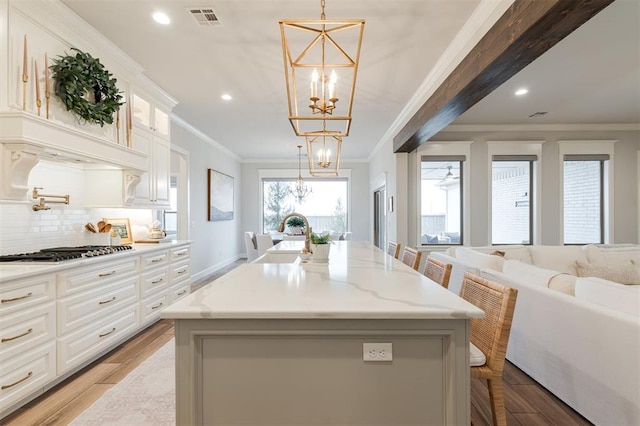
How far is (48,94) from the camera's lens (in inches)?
94.0

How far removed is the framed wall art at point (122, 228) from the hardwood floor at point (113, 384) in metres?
1.36

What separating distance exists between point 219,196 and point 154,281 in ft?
12.3

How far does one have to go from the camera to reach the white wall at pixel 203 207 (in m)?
5.65

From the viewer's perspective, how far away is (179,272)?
4102mm

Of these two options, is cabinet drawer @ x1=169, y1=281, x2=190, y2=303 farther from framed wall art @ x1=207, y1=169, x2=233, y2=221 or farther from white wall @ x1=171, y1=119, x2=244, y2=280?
framed wall art @ x1=207, y1=169, x2=233, y2=221

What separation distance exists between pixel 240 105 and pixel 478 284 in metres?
4.00

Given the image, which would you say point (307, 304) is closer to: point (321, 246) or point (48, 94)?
point (321, 246)

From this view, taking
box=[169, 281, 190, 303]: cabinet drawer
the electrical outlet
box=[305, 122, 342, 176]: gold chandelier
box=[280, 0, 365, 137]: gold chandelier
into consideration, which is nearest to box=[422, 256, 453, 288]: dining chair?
the electrical outlet

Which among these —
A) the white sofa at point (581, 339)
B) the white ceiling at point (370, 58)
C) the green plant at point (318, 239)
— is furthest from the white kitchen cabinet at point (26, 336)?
the white sofa at point (581, 339)

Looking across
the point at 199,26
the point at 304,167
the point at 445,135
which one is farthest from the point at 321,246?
the point at 304,167

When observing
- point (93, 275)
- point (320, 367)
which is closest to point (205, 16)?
point (93, 275)

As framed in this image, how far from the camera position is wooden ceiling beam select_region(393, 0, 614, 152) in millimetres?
1712

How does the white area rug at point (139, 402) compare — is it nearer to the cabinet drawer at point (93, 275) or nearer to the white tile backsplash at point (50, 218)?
the cabinet drawer at point (93, 275)

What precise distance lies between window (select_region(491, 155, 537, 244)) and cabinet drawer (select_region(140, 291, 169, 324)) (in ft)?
17.8
